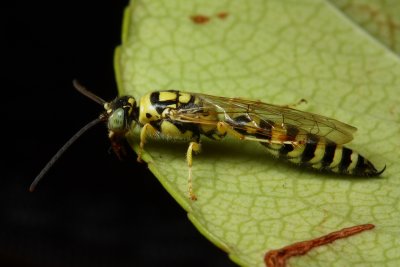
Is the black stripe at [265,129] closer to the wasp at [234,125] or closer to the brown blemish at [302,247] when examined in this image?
the wasp at [234,125]

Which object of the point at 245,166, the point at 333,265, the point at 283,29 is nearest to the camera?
the point at 333,265

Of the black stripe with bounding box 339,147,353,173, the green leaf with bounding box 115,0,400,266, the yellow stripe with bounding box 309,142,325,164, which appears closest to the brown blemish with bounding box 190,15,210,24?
the green leaf with bounding box 115,0,400,266

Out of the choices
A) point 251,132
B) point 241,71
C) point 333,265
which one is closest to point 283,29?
point 241,71

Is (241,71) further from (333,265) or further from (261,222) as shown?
(333,265)

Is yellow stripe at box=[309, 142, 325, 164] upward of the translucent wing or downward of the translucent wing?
downward

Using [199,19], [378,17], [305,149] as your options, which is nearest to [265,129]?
[305,149]

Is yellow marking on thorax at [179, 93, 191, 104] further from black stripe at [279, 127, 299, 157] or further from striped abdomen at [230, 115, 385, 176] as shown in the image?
black stripe at [279, 127, 299, 157]
